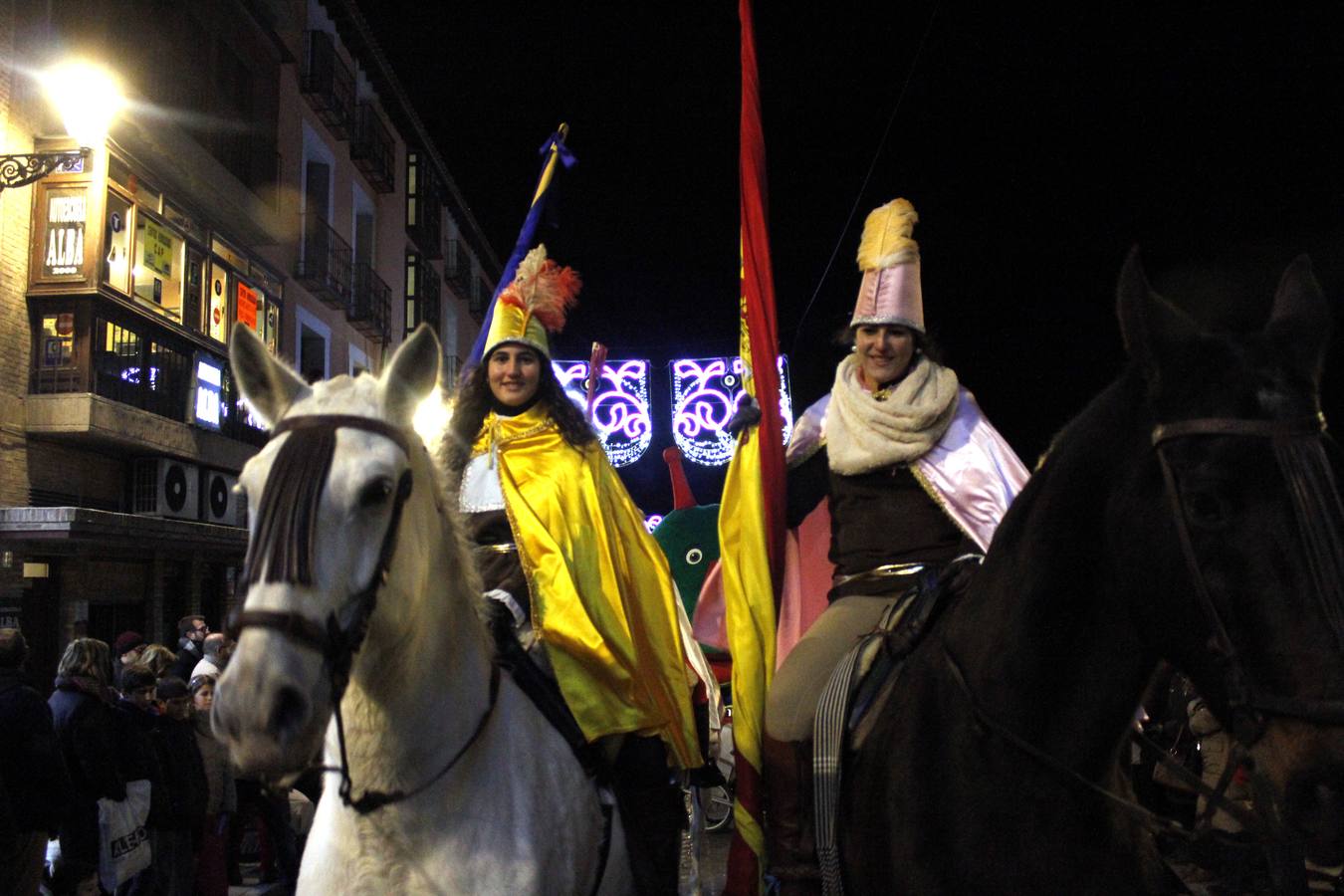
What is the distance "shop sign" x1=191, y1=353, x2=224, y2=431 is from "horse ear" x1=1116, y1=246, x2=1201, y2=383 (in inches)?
777

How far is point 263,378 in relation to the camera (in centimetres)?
274

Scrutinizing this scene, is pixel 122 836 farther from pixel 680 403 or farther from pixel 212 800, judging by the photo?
pixel 680 403

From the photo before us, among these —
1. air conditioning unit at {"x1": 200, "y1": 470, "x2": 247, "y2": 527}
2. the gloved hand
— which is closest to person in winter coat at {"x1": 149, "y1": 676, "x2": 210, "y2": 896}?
the gloved hand

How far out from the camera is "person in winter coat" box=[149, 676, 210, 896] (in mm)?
7223

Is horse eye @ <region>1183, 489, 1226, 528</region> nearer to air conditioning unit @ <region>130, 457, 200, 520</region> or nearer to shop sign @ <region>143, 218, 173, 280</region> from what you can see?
shop sign @ <region>143, 218, 173, 280</region>

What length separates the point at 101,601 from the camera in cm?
1723

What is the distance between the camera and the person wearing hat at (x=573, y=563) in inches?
139

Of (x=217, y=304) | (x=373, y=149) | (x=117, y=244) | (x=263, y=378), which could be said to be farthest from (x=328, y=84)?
(x=263, y=378)

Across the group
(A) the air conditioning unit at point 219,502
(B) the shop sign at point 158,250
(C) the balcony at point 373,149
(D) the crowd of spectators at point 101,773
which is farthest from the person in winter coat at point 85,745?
(C) the balcony at point 373,149

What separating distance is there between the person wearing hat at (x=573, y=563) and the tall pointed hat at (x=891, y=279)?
1129 mm

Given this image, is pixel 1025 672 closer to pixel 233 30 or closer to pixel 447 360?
pixel 233 30

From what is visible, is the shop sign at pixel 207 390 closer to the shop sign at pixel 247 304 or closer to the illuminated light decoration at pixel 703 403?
the shop sign at pixel 247 304

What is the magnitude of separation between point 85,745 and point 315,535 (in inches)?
199

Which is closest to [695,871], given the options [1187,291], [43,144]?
[1187,291]
